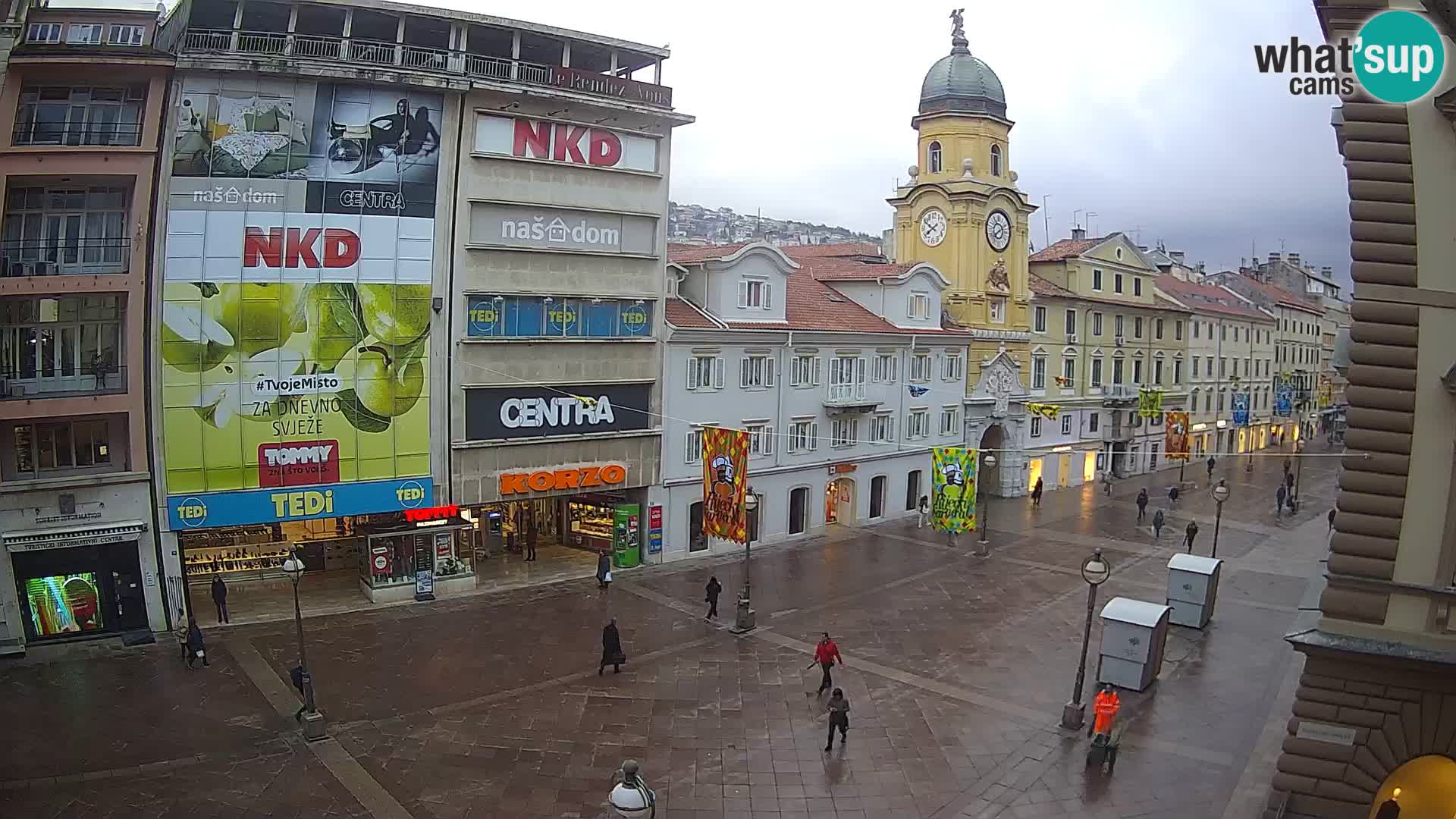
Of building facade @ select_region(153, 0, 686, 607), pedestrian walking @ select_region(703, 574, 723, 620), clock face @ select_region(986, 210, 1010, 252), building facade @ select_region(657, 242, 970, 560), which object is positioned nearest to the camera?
building facade @ select_region(153, 0, 686, 607)

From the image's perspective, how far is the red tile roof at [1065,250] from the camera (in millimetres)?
54750

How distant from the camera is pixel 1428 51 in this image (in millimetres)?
12859

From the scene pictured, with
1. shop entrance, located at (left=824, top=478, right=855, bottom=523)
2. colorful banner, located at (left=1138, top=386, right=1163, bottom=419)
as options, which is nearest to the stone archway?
shop entrance, located at (left=824, top=478, right=855, bottom=523)

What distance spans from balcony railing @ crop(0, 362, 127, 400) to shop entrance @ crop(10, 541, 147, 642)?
3.97 m

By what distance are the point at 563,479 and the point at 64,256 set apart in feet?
48.9

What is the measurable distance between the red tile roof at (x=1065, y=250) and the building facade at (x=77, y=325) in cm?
4508

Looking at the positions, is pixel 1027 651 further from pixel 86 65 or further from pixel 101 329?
pixel 86 65

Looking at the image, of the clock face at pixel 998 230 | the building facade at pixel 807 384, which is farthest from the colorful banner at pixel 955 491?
the clock face at pixel 998 230

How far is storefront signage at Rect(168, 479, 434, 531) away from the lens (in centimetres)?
2553

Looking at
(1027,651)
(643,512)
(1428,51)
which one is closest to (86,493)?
(643,512)

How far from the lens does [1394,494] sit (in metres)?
13.2

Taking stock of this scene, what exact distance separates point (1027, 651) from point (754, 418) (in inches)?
588

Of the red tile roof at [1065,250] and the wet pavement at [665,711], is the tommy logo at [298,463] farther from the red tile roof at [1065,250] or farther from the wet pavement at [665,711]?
the red tile roof at [1065,250]

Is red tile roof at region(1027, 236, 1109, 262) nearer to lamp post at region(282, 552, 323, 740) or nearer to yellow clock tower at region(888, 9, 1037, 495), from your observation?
yellow clock tower at region(888, 9, 1037, 495)
